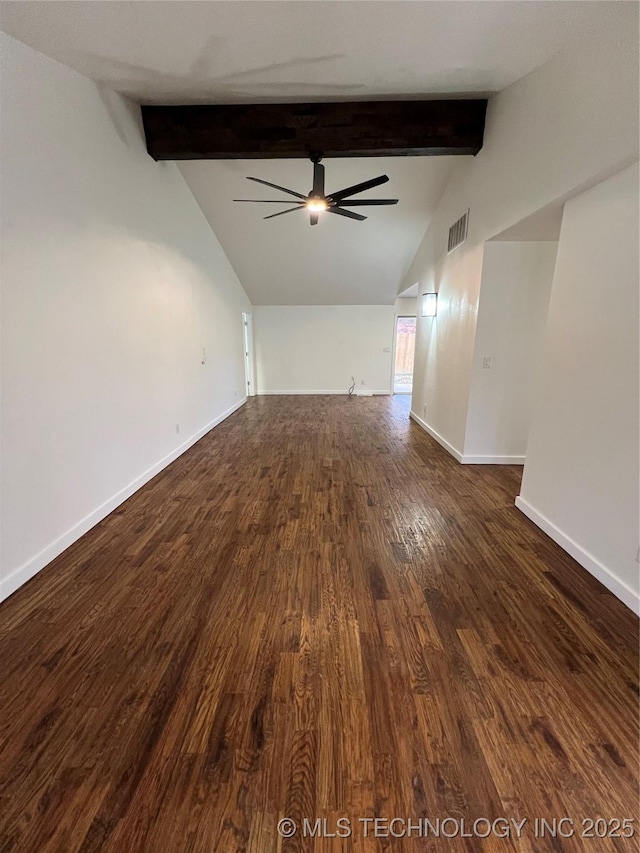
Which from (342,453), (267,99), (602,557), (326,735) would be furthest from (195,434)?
(602,557)

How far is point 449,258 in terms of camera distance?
173 inches

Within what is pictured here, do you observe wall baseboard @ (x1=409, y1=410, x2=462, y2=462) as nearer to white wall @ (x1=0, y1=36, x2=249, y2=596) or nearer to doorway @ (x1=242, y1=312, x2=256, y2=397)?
white wall @ (x1=0, y1=36, x2=249, y2=596)

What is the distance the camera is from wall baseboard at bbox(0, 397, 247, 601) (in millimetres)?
1985

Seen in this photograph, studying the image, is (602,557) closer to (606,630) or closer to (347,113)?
(606,630)

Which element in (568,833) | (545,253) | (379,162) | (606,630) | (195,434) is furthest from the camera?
(195,434)

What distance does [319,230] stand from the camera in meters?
5.61

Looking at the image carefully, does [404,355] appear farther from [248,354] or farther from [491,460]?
[491,460]

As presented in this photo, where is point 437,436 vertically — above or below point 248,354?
below

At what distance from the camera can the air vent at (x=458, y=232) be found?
382 centimetres

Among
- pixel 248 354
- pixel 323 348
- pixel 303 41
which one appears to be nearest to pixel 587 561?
pixel 303 41

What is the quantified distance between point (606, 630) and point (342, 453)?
115 inches

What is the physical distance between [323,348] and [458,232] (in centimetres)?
492

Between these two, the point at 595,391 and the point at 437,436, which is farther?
the point at 437,436

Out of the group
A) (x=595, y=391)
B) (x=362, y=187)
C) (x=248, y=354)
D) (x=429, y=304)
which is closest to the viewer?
(x=595, y=391)
